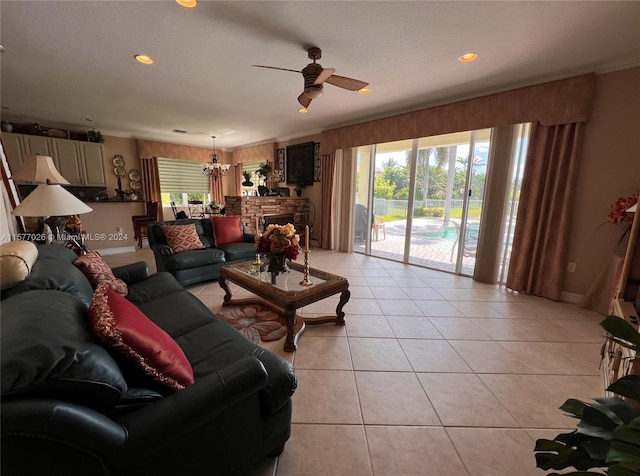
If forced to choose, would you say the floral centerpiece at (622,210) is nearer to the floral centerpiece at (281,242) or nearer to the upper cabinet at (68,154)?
the floral centerpiece at (281,242)

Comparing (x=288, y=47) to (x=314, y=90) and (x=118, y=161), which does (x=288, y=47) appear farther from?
(x=118, y=161)

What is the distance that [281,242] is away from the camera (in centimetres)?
223

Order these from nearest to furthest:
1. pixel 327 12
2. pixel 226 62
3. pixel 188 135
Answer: pixel 327 12, pixel 226 62, pixel 188 135

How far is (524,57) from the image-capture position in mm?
2412

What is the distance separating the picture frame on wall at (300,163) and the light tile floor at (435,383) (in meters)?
3.53

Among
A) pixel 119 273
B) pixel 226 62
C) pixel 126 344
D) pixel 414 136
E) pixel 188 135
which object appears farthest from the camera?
pixel 188 135

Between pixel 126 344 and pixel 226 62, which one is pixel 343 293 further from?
pixel 226 62

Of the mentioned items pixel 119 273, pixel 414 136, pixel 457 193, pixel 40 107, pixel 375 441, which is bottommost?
pixel 375 441

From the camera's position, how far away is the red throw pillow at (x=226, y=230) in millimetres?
3854

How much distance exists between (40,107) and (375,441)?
6.27 m

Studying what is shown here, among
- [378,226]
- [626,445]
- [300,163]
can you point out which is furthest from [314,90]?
[300,163]

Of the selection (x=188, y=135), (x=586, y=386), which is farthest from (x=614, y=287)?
(x=188, y=135)

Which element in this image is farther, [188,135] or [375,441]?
[188,135]

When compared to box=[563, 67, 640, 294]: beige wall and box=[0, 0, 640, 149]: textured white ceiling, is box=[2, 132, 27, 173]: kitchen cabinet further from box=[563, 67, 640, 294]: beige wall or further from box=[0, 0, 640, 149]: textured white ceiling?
box=[563, 67, 640, 294]: beige wall
